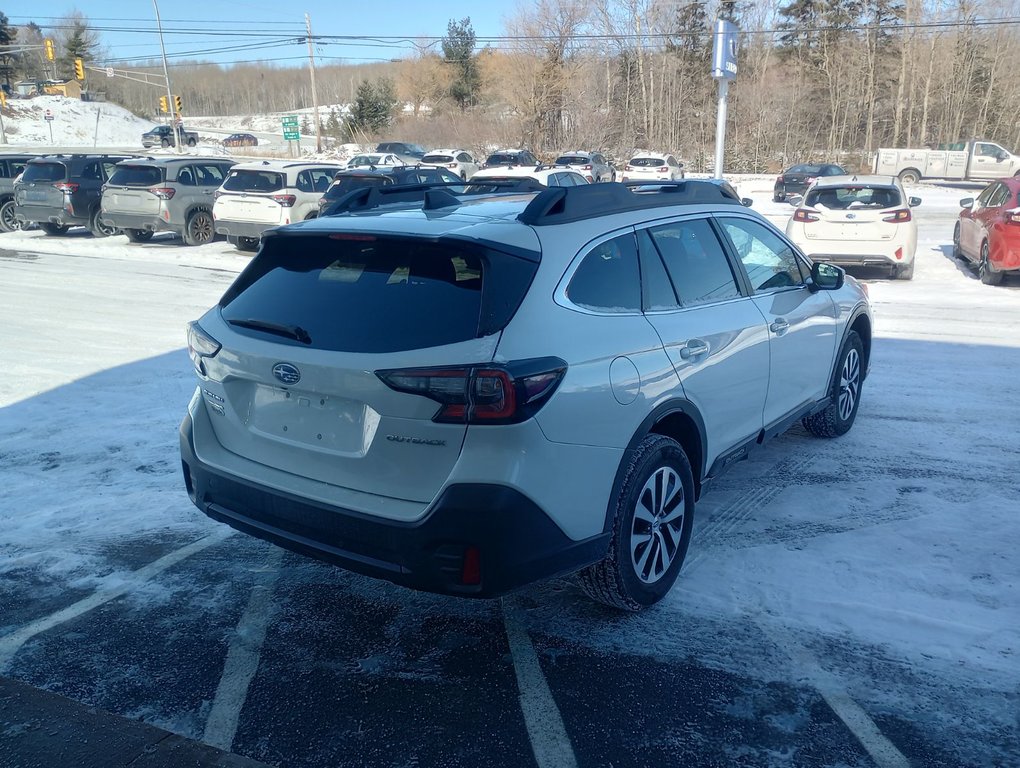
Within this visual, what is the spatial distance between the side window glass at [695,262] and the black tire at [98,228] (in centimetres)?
1727

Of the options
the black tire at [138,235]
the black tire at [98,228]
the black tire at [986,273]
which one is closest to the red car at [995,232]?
the black tire at [986,273]

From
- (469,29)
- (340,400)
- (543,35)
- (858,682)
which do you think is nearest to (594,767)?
(858,682)

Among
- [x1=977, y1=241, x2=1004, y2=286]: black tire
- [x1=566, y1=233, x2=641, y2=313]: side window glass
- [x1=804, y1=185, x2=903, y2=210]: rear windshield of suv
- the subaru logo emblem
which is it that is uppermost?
[x1=566, y1=233, x2=641, y2=313]: side window glass

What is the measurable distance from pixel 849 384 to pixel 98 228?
1781 centimetres

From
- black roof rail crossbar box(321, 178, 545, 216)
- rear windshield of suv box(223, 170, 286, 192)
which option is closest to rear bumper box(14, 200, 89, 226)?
rear windshield of suv box(223, 170, 286, 192)

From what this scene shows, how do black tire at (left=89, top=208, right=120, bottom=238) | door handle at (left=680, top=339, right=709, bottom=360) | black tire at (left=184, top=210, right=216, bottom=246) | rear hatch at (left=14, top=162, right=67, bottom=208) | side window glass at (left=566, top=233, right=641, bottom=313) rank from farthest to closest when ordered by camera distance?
black tire at (left=89, top=208, right=120, bottom=238), rear hatch at (left=14, top=162, right=67, bottom=208), black tire at (left=184, top=210, right=216, bottom=246), door handle at (left=680, top=339, right=709, bottom=360), side window glass at (left=566, top=233, right=641, bottom=313)

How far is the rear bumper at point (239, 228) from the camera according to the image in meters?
16.2

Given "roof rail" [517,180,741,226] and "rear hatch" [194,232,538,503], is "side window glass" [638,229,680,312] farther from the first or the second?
"rear hatch" [194,232,538,503]

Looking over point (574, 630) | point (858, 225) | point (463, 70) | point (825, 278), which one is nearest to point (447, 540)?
point (574, 630)

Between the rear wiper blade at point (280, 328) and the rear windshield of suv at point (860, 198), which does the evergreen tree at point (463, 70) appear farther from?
the rear wiper blade at point (280, 328)

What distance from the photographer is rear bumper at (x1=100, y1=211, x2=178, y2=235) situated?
1741 cm

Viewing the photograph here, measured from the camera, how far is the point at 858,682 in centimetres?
342

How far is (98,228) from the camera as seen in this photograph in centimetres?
1933

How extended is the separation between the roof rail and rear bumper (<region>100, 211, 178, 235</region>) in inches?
590
